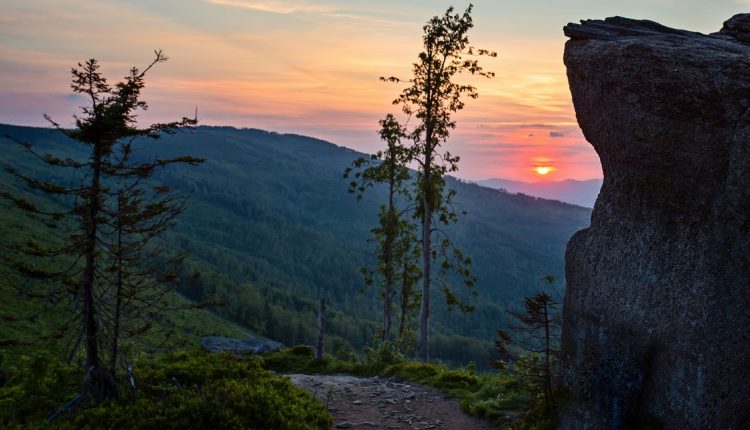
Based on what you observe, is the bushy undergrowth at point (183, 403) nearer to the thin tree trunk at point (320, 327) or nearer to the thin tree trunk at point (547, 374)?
the thin tree trunk at point (547, 374)

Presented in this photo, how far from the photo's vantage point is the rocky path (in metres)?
17.5

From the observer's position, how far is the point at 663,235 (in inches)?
424

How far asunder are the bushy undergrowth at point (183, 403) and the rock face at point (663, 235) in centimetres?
786

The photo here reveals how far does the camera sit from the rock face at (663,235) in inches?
376

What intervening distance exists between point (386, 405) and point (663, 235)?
12.2 metres

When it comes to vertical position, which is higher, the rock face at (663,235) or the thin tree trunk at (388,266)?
the rock face at (663,235)

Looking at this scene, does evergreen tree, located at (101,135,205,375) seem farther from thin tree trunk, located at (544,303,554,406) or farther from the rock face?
the rock face

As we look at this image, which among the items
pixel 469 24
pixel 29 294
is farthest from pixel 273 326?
pixel 29 294

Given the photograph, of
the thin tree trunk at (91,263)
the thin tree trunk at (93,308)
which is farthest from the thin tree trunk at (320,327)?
the thin tree trunk at (91,263)

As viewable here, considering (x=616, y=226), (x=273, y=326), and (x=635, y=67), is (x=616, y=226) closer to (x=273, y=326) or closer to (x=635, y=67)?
(x=635, y=67)

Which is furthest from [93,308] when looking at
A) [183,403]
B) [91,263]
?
[183,403]

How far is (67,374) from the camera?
17.1m

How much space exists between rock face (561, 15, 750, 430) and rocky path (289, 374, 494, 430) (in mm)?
6176

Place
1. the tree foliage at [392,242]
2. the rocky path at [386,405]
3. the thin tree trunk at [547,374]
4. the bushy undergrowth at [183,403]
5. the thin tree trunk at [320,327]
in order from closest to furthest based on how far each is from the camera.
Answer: the thin tree trunk at [547,374] < the bushy undergrowth at [183,403] < the rocky path at [386,405] < the thin tree trunk at [320,327] < the tree foliage at [392,242]
